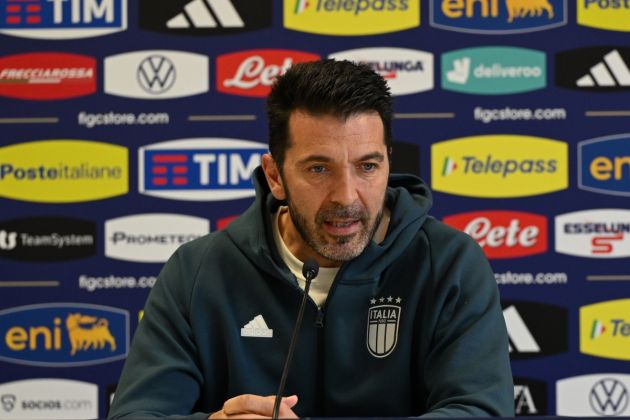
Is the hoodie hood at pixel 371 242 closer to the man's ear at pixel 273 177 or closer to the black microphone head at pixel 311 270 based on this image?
the man's ear at pixel 273 177

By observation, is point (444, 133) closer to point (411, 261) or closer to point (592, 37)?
point (592, 37)

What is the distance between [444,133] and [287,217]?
44.3 inches

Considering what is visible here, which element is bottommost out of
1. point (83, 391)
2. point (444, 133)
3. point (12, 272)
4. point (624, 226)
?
point (83, 391)

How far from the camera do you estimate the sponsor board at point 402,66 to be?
110 inches

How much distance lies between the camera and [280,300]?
5.42 ft

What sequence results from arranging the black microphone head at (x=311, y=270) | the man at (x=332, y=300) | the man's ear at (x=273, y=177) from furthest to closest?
1. the man's ear at (x=273, y=177)
2. the man at (x=332, y=300)
3. the black microphone head at (x=311, y=270)

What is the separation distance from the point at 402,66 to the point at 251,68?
1.65 ft

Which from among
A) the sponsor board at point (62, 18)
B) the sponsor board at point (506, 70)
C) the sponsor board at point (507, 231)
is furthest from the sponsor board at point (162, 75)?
the sponsor board at point (507, 231)

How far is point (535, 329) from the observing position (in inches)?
108

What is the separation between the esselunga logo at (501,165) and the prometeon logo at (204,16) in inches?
29.0

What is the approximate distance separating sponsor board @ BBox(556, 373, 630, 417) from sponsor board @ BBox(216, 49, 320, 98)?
4.53 feet

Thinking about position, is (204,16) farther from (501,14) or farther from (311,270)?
(311,270)

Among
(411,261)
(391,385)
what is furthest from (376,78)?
(391,385)

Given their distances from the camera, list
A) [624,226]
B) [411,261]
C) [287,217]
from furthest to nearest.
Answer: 1. [624,226]
2. [287,217]
3. [411,261]
